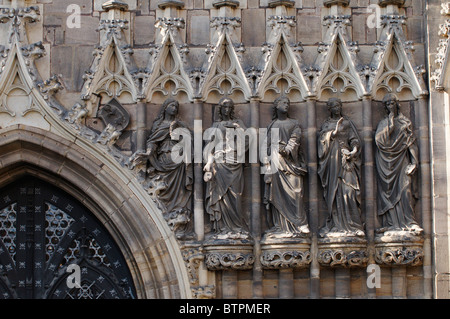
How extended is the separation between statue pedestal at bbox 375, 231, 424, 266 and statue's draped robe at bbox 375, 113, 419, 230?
167mm

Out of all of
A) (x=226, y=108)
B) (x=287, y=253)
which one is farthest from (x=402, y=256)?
(x=226, y=108)

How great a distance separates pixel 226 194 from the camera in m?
14.8

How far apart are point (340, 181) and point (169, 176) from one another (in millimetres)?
2013

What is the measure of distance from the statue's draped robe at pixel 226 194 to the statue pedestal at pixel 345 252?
1.01m

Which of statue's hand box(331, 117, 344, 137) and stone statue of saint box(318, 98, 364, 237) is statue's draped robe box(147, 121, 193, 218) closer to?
stone statue of saint box(318, 98, 364, 237)

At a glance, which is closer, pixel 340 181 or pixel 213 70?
pixel 340 181

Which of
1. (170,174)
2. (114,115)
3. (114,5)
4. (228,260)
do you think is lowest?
(228,260)

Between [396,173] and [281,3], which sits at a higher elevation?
[281,3]

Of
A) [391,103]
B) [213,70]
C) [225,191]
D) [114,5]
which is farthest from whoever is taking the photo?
[114,5]

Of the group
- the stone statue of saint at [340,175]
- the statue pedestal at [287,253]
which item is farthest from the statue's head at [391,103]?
the statue pedestal at [287,253]

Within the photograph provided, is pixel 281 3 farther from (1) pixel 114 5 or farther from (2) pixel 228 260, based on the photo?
(2) pixel 228 260

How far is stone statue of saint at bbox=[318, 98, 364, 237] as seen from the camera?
48.4ft

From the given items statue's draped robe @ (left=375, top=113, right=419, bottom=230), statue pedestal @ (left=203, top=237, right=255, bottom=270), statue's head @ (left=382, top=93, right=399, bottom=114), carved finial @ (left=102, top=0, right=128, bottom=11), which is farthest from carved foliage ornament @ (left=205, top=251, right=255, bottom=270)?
carved finial @ (left=102, top=0, right=128, bottom=11)
